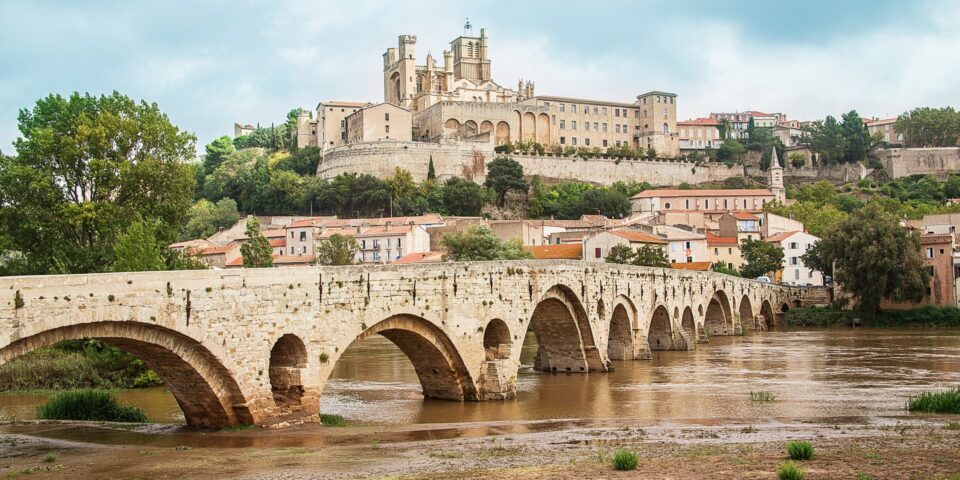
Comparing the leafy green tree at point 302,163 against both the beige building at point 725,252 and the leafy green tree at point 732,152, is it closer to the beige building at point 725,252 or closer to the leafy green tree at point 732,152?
the beige building at point 725,252

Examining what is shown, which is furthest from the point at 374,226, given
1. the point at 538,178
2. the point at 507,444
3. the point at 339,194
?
the point at 507,444

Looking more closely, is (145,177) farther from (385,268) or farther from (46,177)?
(385,268)

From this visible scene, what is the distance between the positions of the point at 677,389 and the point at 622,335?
29.2 feet

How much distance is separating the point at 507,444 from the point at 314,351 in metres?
4.73

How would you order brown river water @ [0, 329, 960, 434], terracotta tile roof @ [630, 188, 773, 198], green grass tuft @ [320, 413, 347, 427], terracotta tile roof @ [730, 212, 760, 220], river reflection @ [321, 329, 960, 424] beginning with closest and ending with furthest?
1. green grass tuft @ [320, 413, 347, 427]
2. brown river water @ [0, 329, 960, 434]
3. river reflection @ [321, 329, 960, 424]
4. terracotta tile roof @ [730, 212, 760, 220]
5. terracotta tile roof @ [630, 188, 773, 198]

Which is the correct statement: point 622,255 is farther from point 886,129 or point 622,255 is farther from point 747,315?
point 886,129

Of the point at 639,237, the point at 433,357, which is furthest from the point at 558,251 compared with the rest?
the point at 433,357

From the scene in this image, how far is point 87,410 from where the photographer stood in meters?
22.2

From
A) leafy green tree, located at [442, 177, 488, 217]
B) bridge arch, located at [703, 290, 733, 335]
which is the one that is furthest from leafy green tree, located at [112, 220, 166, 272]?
leafy green tree, located at [442, 177, 488, 217]

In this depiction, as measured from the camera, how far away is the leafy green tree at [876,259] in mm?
53656

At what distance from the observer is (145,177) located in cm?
3503

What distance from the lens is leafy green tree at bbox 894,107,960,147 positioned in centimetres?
12300

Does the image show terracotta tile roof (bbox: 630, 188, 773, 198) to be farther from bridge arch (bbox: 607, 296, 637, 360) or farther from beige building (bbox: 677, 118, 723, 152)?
bridge arch (bbox: 607, 296, 637, 360)

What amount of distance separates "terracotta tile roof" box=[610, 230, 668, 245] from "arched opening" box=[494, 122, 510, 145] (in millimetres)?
45251
